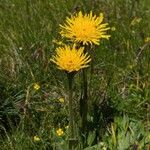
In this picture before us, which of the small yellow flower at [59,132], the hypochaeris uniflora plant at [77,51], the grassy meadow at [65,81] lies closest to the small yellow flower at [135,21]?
the grassy meadow at [65,81]

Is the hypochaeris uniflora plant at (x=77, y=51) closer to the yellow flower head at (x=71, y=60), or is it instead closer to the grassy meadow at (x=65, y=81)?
the yellow flower head at (x=71, y=60)

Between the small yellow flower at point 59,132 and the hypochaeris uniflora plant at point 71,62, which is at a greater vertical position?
the hypochaeris uniflora plant at point 71,62

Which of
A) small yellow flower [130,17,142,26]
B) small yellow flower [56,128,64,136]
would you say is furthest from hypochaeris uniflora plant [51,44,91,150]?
small yellow flower [130,17,142,26]

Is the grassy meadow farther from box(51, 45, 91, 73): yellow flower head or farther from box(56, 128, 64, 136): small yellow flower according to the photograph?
box(51, 45, 91, 73): yellow flower head

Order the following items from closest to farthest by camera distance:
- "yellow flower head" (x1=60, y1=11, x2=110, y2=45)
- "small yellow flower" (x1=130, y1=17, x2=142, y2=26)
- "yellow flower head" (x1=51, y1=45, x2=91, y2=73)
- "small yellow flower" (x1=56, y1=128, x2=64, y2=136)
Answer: "yellow flower head" (x1=51, y1=45, x2=91, y2=73) < "yellow flower head" (x1=60, y1=11, x2=110, y2=45) < "small yellow flower" (x1=56, y1=128, x2=64, y2=136) < "small yellow flower" (x1=130, y1=17, x2=142, y2=26)

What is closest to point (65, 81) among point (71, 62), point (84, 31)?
point (84, 31)

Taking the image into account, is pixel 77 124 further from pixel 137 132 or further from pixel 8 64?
pixel 8 64

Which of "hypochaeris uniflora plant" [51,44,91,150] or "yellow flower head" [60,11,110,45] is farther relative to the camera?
"yellow flower head" [60,11,110,45]

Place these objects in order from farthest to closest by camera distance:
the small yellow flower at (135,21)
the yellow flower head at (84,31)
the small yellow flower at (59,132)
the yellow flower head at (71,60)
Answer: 1. the small yellow flower at (135,21)
2. the small yellow flower at (59,132)
3. the yellow flower head at (84,31)
4. the yellow flower head at (71,60)

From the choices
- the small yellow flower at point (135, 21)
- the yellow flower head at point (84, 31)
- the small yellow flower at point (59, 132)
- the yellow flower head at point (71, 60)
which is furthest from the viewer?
the small yellow flower at point (135, 21)

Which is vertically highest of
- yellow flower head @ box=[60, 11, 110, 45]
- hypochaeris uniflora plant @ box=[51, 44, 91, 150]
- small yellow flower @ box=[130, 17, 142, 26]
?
small yellow flower @ box=[130, 17, 142, 26]
